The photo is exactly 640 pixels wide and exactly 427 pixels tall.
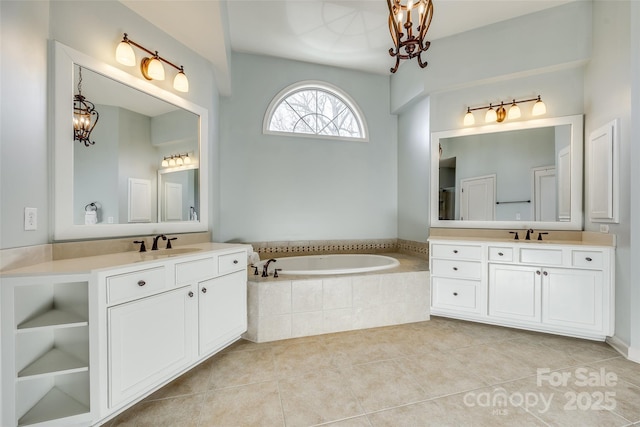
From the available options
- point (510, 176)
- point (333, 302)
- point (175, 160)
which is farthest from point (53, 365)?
point (510, 176)

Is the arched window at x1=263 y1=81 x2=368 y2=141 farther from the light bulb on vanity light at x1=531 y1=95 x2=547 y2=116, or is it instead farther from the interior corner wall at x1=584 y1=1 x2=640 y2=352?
the interior corner wall at x1=584 y1=1 x2=640 y2=352

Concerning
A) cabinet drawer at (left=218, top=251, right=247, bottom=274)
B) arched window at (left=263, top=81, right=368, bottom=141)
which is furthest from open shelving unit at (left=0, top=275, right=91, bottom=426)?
arched window at (left=263, top=81, right=368, bottom=141)

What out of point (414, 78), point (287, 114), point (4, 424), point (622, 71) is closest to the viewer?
point (4, 424)

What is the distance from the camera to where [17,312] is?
1.28m

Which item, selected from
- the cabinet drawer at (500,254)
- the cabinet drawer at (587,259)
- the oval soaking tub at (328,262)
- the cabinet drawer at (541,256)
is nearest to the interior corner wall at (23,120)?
the oval soaking tub at (328,262)

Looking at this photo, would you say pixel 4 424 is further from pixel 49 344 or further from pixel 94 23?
pixel 94 23

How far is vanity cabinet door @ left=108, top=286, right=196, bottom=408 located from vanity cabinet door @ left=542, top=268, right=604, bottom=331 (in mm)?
2961

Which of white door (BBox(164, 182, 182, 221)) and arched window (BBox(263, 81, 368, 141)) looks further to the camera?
arched window (BBox(263, 81, 368, 141))

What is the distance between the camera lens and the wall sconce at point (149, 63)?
1.84m

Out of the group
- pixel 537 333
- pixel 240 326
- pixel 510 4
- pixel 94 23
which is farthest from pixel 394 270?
pixel 94 23

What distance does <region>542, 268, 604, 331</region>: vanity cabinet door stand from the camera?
2305mm

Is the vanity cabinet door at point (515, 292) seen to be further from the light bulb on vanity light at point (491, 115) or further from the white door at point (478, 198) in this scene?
the light bulb on vanity light at point (491, 115)

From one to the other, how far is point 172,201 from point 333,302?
169 centimetres

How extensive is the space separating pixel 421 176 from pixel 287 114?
1960mm
